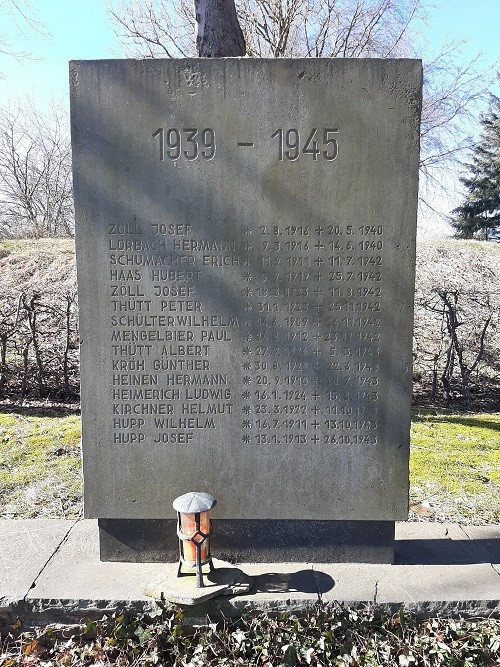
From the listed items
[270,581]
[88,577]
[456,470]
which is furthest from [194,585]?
[456,470]

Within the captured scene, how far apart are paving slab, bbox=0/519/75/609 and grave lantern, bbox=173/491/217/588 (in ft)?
2.92

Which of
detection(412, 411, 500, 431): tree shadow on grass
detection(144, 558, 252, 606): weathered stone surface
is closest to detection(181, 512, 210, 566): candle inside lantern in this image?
detection(144, 558, 252, 606): weathered stone surface

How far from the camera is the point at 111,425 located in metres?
3.12

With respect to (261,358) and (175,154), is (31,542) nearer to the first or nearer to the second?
(261,358)

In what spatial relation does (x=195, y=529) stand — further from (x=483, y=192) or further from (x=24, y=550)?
(x=483, y=192)

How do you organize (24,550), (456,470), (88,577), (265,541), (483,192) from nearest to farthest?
(88,577)
(265,541)
(24,550)
(456,470)
(483,192)

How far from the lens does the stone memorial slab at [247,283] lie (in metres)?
2.88

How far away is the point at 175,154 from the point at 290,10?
1528cm

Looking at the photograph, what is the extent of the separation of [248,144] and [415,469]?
11.3 feet

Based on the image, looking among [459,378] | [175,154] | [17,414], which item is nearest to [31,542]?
[175,154]

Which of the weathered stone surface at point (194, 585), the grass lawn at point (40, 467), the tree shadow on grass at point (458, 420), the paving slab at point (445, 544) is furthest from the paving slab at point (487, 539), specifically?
the tree shadow on grass at point (458, 420)

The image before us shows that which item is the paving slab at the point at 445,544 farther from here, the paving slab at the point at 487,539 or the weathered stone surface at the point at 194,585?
the weathered stone surface at the point at 194,585

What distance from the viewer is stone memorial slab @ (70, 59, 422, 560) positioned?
2.88m

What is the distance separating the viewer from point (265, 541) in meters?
3.20
